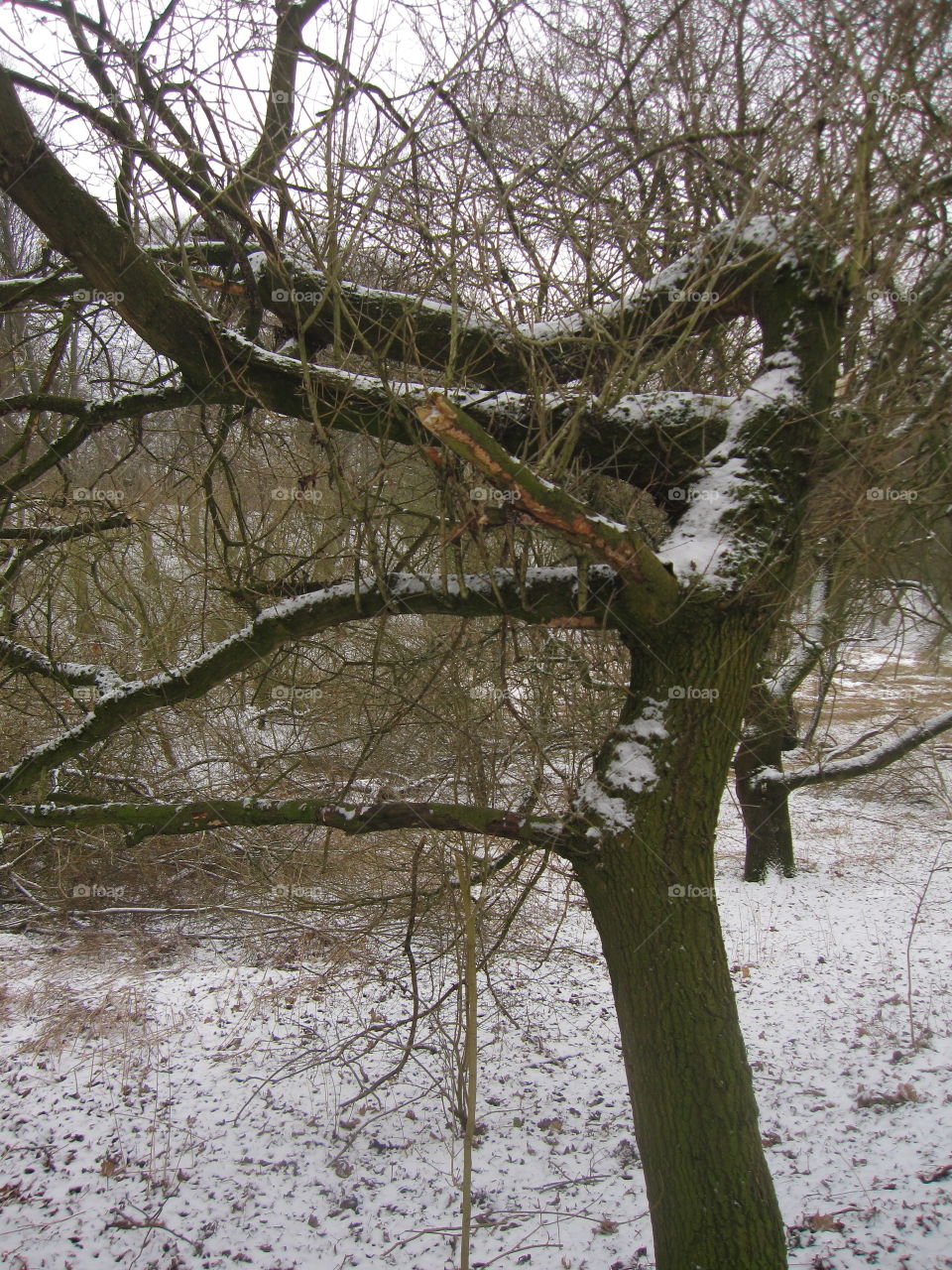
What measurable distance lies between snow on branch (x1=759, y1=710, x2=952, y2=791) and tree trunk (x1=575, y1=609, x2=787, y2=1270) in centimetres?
383

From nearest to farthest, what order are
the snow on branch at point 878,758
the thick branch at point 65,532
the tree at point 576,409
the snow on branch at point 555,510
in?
the snow on branch at point 555,510, the tree at point 576,409, the thick branch at point 65,532, the snow on branch at point 878,758

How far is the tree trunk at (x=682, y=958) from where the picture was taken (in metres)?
2.71

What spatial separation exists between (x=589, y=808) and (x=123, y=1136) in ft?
12.4

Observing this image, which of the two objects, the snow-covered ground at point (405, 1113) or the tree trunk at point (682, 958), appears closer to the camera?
the tree trunk at point (682, 958)

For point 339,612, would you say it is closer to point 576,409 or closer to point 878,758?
point 576,409

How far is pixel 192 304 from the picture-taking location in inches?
122

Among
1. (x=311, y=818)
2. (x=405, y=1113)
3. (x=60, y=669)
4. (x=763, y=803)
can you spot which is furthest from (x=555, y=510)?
(x=763, y=803)

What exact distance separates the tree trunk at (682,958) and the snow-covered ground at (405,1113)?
0.82m

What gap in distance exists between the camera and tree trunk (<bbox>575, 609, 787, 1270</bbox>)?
2707 millimetres

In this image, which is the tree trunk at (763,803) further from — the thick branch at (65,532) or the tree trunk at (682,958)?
the thick branch at (65,532)

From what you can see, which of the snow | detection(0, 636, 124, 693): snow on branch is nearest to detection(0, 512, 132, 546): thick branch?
detection(0, 636, 124, 693): snow on branch

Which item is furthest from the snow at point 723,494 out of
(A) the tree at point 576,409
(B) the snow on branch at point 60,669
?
(B) the snow on branch at point 60,669

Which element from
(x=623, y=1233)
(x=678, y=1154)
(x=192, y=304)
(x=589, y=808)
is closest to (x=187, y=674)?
(x=192, y=304)

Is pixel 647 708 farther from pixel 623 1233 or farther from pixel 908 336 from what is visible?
pixel 623 1233
